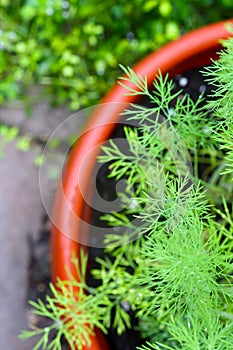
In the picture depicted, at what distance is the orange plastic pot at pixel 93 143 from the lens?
3.17ft

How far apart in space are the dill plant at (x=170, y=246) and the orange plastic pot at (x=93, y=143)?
1.3 inches

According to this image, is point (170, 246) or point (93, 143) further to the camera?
point (93, 143)

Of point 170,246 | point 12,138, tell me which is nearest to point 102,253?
point 170,246

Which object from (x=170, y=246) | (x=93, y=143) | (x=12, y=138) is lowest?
(x=170, y=246)

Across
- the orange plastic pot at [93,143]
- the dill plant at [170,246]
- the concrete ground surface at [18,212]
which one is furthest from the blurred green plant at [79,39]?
the dill plant at [170,246]

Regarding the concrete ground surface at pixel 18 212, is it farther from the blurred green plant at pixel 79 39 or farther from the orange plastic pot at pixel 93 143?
the orange plastic pot at pixel 93 143

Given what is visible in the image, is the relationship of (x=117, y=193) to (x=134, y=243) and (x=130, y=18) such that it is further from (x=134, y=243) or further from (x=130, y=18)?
(x=130, y=18)

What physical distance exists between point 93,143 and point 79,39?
48 centimetres

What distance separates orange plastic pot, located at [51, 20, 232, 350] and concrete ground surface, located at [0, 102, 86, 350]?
13.3 inches

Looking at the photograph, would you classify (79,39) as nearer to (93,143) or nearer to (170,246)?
(93,143)

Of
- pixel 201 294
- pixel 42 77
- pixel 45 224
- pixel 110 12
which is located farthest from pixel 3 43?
pixel 201 294

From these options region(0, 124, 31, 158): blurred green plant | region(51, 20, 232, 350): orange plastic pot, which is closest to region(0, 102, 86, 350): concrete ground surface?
region(0, 124, 31, 158): blurred green plant

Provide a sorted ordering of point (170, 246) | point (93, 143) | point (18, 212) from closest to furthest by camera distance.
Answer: point (170, 246) → point (93, 143) → point (18, 212)

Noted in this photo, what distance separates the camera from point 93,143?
1.00m
